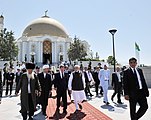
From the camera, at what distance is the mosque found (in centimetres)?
4838

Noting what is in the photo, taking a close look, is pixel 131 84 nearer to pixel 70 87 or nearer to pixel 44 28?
pixel 70 87

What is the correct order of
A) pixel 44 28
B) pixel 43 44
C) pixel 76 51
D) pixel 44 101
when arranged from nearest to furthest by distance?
pixel 44 101
pixel 76 51
pixel 43 44
pixel 44 28

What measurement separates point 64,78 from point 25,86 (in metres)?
2.18

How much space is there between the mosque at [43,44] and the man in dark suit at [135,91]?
42.3 metres

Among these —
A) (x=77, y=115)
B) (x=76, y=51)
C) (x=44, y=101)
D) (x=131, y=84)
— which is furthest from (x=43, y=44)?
(x=131, y=84)

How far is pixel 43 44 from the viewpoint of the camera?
49.2 metres

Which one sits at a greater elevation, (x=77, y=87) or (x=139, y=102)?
(x=77, y=87)

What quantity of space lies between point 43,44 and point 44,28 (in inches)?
153

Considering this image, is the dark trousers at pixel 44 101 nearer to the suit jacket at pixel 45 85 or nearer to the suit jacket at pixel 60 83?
the suit jacket at pixel 45 85

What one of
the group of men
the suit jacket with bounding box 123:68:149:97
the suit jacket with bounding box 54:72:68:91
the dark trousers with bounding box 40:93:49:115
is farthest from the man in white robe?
the suit jacket with bounding box 123:68:149:97

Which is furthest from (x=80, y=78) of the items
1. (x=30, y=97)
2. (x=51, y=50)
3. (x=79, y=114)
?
(x=51, y=50)

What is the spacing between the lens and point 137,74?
19.1 ft

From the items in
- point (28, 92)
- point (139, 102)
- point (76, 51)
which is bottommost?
point (139, 102)

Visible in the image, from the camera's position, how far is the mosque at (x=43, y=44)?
4838 centimetres
